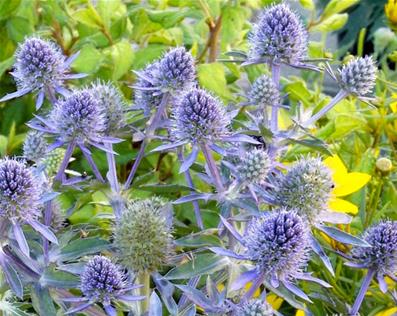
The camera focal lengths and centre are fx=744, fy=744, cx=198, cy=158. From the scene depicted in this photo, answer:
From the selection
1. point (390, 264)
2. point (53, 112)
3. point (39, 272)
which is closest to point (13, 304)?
point (39, 272)

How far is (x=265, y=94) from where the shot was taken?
2.27 ft

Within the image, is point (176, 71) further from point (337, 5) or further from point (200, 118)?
point (337, 5)

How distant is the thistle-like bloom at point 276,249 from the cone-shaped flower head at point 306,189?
5 centimetres

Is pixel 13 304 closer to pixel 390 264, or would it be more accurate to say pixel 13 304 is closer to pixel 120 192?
pixel 120 192

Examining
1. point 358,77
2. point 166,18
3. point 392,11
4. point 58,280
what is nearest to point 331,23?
point 392,11

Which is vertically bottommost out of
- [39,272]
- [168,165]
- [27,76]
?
[168,165]

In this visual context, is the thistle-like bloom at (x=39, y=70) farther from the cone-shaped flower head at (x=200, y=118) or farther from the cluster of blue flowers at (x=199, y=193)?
the cone-shaped flower head at (x=200, y=118)

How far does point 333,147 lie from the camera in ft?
3.25

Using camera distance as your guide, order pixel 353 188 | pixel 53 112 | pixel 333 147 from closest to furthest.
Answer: pixel 53 112 → pixel 353 188 → pixel 333 147

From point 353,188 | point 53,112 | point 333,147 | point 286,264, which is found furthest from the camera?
point 333,147

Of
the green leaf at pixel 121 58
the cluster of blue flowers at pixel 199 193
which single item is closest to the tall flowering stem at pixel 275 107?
the cluster of blue flowers at pixel 199 193

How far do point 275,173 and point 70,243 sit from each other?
0.66 ft

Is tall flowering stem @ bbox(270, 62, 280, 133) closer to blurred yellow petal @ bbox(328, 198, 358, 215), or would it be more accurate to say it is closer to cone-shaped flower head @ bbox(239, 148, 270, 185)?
cone-shaped flower head @ bbox(239, 148, 270, 185)

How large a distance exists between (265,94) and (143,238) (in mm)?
176
